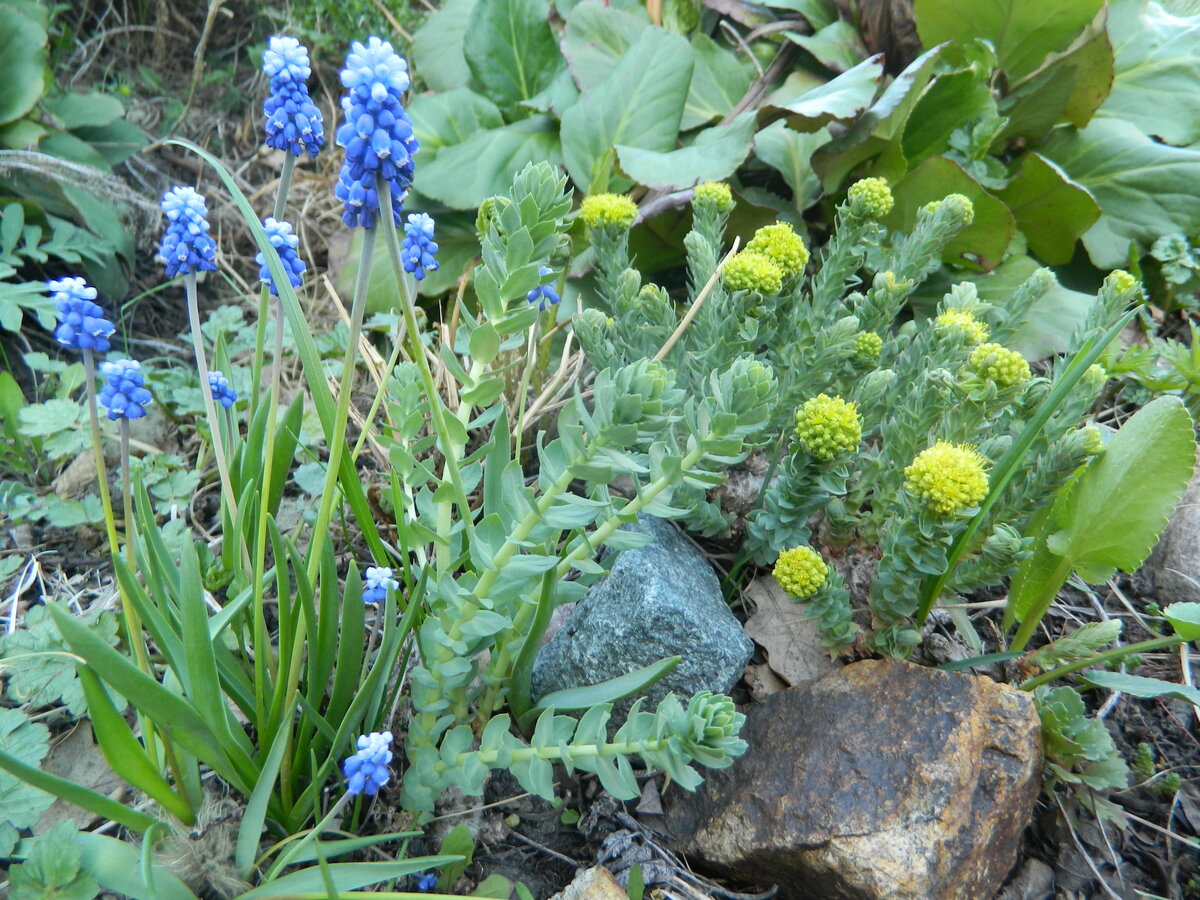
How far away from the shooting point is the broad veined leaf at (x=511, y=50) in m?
2.88

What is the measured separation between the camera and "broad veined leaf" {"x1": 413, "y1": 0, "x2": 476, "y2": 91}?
3.20 metres

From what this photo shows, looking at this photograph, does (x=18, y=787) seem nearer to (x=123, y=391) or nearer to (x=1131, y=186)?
(x=123, y=391)

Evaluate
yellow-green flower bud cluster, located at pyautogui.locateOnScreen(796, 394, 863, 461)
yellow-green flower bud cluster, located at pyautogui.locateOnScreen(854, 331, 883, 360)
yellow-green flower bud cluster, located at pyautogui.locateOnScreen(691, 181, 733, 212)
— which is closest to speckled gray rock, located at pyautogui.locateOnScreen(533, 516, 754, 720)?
yellow-green flower bud cluster, located at pyautogui.locateOnScreen(796, 394, 863, 461)

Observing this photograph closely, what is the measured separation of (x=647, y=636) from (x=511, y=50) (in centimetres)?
228

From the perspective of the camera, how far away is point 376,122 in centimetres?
101

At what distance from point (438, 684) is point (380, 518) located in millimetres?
761

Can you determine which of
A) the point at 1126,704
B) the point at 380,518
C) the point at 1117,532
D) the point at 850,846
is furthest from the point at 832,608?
the point at 380,518

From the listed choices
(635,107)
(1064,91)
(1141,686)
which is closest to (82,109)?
(635,107)

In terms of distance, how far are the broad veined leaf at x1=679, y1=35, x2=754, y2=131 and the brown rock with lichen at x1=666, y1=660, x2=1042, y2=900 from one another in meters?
2.06

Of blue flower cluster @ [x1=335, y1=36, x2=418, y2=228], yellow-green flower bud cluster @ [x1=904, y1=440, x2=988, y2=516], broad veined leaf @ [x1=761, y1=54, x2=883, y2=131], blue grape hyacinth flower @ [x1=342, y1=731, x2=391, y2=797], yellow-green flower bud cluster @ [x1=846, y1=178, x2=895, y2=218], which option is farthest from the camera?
broad veined leaf @ [x1=761, y1=54, x2=883, y2=131]

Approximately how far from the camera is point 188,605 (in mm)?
1118

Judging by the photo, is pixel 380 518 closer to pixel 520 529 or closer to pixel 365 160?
pixel 520 529

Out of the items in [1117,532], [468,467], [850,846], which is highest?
[468,467]

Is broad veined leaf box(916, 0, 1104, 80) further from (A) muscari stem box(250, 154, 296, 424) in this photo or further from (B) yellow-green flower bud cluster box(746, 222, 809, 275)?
(A) muscari stem box(250, 154, 296, 424)
